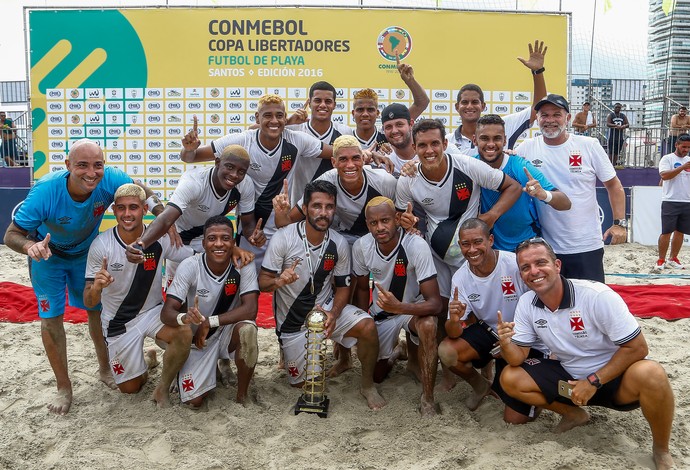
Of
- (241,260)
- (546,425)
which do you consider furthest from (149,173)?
(546,425)

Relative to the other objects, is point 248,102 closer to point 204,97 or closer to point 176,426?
point 204,97

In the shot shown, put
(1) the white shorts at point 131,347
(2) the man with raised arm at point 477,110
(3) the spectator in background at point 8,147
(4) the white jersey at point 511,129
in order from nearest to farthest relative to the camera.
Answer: (1) the white shorts at point 131,347 → (2) the man with raised arm at point 477,110 → (4) the white jersey at point 511,129 → (3) the spectator in background at point 8,147

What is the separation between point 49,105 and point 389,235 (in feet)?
21.4

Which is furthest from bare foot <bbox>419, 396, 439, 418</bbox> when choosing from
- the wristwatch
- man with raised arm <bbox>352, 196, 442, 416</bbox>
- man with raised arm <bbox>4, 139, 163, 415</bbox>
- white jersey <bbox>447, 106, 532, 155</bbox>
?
man with raised arm <bbox>4, 139, 163, 415</bbox>

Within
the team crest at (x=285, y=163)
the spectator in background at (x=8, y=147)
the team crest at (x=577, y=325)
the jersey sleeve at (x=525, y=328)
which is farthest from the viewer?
the spectator in background at (x=8, y=147)

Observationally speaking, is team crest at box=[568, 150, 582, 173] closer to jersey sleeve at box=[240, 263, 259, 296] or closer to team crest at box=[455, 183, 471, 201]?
team crest at box=[455, 183, 471, 201]

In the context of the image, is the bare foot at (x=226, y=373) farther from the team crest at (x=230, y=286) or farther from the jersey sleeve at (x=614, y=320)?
the jersey sleeve at (x=614, y=320)

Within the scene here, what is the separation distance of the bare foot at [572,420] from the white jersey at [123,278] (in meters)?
3.06

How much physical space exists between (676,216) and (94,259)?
26.8ft

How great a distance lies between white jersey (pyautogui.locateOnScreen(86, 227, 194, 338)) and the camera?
174 inches

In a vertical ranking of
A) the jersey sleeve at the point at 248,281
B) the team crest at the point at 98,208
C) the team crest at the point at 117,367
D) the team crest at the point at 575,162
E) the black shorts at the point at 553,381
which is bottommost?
the team crest at the point at 117,367

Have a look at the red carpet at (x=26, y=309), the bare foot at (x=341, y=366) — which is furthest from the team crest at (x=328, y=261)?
the red carpet at (x=26, y=309)

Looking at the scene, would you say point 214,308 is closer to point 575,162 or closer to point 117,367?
point 117,367

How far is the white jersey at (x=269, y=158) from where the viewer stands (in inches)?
201
